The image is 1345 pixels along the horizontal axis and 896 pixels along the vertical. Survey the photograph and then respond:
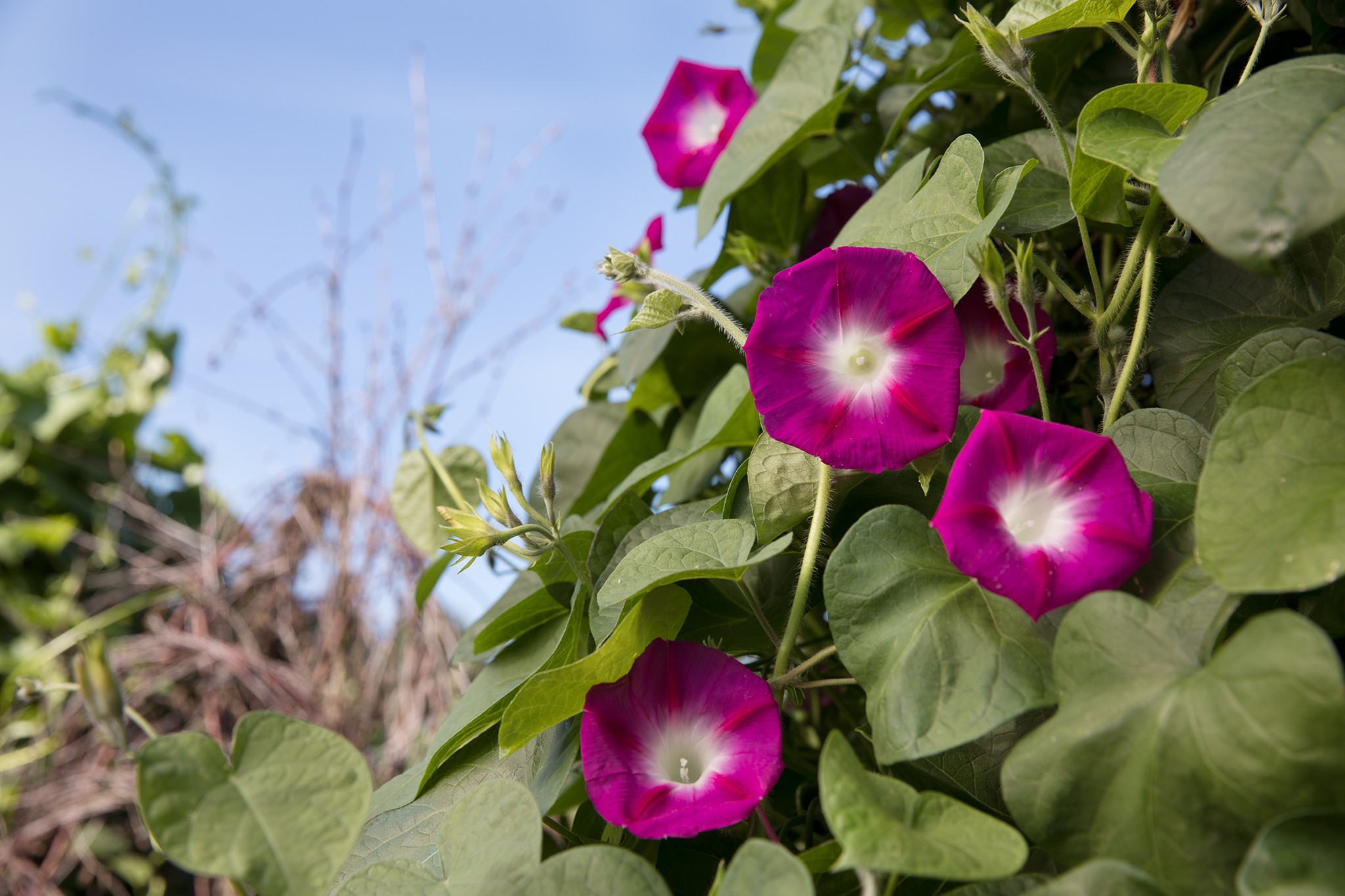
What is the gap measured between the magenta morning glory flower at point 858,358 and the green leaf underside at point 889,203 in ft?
0.30

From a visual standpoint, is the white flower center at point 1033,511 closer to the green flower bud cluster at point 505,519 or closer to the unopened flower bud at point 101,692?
the green flower bud cluster at point 505,519

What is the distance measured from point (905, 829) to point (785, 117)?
1.70 feet

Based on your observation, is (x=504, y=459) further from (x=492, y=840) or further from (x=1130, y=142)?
(x=1130, y=142)

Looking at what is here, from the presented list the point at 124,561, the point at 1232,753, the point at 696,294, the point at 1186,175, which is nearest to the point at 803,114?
the point at 696,294

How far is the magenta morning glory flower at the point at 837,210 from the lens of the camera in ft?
2.22

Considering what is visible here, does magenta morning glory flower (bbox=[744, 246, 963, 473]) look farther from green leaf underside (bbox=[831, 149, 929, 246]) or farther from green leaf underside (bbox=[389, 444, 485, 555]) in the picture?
green leaf underside (bbox=[389, 444, 485, 555])

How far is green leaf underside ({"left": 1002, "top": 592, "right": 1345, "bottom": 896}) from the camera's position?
0.27 metres

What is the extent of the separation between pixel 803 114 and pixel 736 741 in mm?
452

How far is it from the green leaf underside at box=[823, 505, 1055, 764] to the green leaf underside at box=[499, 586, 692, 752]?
0.31 ft

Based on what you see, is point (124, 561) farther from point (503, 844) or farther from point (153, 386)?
point (503, 844)

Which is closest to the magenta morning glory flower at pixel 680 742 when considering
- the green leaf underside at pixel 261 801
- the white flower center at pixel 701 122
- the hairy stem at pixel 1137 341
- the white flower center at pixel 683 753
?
the white flower center at pixel 683 753

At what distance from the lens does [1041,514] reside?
0.37 meters

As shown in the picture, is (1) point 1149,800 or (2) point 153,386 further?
(2) point 153,386

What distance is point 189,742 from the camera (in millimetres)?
366
